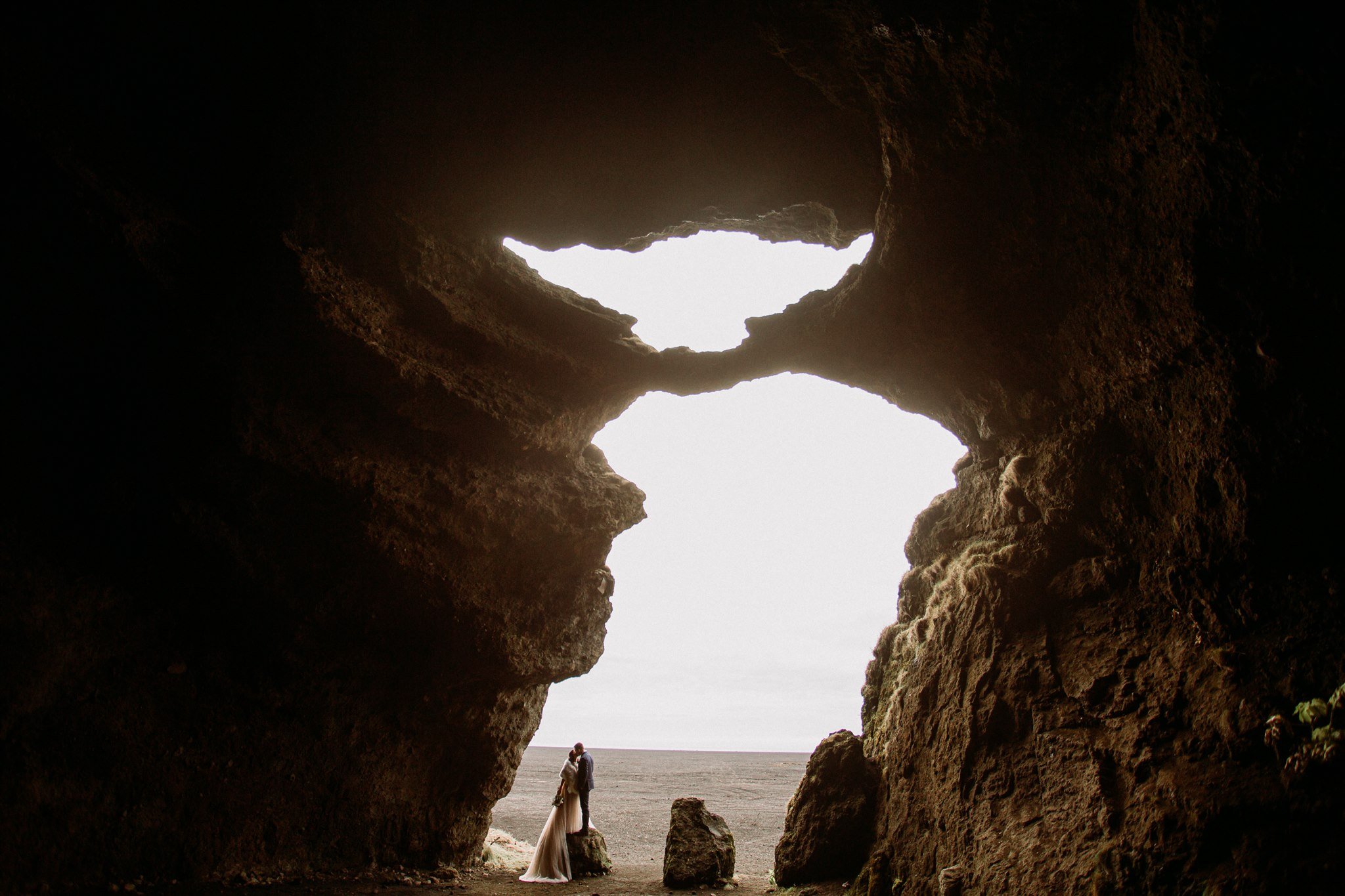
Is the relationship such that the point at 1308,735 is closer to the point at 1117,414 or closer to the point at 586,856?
the point at 1117,414

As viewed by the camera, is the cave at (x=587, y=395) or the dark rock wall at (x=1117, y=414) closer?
the dark rock wall at (x=1117, y=414)

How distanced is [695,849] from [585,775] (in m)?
2.25

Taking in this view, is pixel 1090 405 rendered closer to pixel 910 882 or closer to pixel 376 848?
pixel 910 882

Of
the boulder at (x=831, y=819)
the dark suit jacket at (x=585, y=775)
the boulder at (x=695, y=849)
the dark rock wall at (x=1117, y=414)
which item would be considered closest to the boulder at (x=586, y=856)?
the dark suit jacket at (x=585, y=775)

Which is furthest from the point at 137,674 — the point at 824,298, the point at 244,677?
the point at 824,298

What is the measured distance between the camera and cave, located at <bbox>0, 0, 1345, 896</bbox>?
520cm

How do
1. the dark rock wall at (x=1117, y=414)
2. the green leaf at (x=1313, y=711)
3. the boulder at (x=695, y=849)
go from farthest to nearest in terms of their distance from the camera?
the boulder at (x=695, y=849) → the green leaf at (x=1313, y=711) → the dark rock wall at (x=1117, y=414)

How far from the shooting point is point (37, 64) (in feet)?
23.0

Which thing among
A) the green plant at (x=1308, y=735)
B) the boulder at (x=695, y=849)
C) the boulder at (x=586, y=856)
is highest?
the green plant at (x=1308, y=735)

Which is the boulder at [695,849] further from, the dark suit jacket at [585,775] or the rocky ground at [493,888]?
the dark suit jacket at [585,775]

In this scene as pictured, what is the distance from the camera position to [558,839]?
34.1 ft

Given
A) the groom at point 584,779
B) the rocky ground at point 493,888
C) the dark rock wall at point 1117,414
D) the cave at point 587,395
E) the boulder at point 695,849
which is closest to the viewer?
the dark rock wall at point 1117,414

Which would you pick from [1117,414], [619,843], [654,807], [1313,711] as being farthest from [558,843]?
[654,807]

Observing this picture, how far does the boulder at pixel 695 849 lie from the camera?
979 cm
